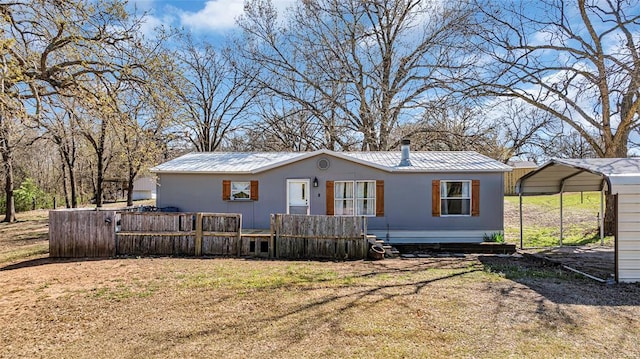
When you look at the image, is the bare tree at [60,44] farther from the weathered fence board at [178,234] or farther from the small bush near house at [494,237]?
the small bush near house at [494,237]

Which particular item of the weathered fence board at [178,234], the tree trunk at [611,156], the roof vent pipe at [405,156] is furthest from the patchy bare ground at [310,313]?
the tree trunk at [611,156]

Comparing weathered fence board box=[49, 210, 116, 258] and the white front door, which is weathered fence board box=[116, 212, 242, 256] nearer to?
weathered fence board box=[49, 210, 116, 258]

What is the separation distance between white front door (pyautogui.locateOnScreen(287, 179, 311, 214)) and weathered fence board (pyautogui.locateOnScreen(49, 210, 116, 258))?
518 cm

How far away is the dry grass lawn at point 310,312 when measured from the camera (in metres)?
4.08

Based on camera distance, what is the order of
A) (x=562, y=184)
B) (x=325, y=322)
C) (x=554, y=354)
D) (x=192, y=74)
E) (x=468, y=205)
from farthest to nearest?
(x=192, y=74)
(x=468, y=205)
(x=562, y=184)
(x=325, y=322)
(x=554, y=354)

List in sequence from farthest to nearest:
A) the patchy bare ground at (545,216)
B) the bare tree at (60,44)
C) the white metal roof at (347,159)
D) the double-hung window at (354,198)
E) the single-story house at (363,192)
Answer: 1. the patchy bare ground at (545,216)
2. the double-hung window at (354,198)
3. the single-story house at (363,192)
4. the white metal roof at (347,159)
5. the bare tree at (60,44)

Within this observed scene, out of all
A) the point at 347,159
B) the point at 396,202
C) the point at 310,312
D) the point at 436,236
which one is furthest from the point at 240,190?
the point at 310,312

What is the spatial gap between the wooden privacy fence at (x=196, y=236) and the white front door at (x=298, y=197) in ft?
9.16

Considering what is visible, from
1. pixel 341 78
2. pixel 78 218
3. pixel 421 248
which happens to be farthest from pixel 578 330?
pixel 341 78

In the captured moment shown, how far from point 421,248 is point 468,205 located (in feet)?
7.16

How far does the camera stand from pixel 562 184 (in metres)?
11.4

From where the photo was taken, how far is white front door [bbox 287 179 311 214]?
1253cm

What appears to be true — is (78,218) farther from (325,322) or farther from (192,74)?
(192,74)

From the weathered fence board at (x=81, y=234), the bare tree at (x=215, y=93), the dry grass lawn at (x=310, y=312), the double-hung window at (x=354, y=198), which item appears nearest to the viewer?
the dry grass lawn at (x=310, y=312)
